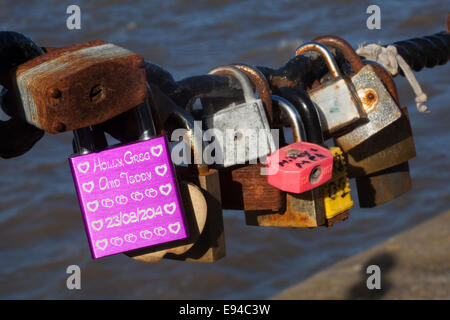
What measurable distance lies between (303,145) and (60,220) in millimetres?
10865

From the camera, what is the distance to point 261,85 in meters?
1.10

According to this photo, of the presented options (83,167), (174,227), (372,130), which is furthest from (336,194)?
(83,167)

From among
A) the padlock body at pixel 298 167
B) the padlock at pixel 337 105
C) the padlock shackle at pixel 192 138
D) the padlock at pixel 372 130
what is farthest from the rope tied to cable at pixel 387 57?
the padlock shackle at pixel 192 138

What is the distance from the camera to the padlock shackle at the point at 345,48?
1327mm

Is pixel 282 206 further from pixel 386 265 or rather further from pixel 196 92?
pixel 386 265

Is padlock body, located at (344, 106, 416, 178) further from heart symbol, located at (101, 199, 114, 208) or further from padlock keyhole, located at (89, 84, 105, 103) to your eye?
padlock keyhole, located at (89, 84, 105, 103)

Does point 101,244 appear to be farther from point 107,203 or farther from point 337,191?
point 337,191

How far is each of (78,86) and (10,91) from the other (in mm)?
112

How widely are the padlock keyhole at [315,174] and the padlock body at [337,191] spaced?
0.46 feet

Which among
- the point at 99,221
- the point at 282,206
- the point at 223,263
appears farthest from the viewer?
the point at 223,263

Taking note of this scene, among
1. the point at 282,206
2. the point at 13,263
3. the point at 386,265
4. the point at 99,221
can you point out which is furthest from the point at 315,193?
the point at 13,263

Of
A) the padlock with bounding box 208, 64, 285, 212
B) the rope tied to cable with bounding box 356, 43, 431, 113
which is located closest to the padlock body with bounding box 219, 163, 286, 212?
the padlock with bounding box 208, 64, 285, 212

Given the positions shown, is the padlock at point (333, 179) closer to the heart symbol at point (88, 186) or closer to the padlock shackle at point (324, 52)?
the padlock shackle at point (324, 52)

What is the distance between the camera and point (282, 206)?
45.2 inches
